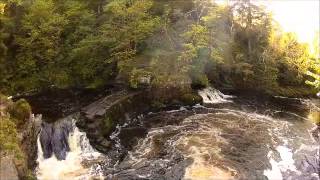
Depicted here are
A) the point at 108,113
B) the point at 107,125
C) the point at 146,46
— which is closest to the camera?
the point at 107,125

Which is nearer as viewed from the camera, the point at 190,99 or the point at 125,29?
the point at 125,29

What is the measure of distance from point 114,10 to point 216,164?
14.9m

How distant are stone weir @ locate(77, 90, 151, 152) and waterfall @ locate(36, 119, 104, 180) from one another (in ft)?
1.83

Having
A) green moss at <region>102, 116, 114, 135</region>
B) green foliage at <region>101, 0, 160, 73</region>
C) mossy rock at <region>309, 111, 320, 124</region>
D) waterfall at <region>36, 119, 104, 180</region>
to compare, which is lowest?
mossy rock at <region>309, 111, 320, 124</region>

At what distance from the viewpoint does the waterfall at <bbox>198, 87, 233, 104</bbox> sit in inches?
1347

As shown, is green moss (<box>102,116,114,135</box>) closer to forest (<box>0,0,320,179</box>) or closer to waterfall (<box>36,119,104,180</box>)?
waterfall (<box>36,119,104,180</box>)

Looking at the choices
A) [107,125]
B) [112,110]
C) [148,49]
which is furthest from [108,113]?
[148,49]

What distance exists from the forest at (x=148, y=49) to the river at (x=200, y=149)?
152 inches

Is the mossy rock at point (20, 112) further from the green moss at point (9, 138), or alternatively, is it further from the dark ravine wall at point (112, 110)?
the dark ravine wall at point (112, 110)

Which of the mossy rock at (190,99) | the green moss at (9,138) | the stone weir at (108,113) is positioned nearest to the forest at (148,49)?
the mossy rock at (190,99)

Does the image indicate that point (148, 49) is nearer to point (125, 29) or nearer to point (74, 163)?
point (125, 29)

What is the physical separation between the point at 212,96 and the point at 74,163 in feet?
50.5

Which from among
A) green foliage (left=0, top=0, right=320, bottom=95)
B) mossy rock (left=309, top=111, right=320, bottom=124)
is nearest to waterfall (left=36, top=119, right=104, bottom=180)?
green foliage (left=0, top=0, right=320, bottom=95)

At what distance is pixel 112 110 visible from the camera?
27.7m
